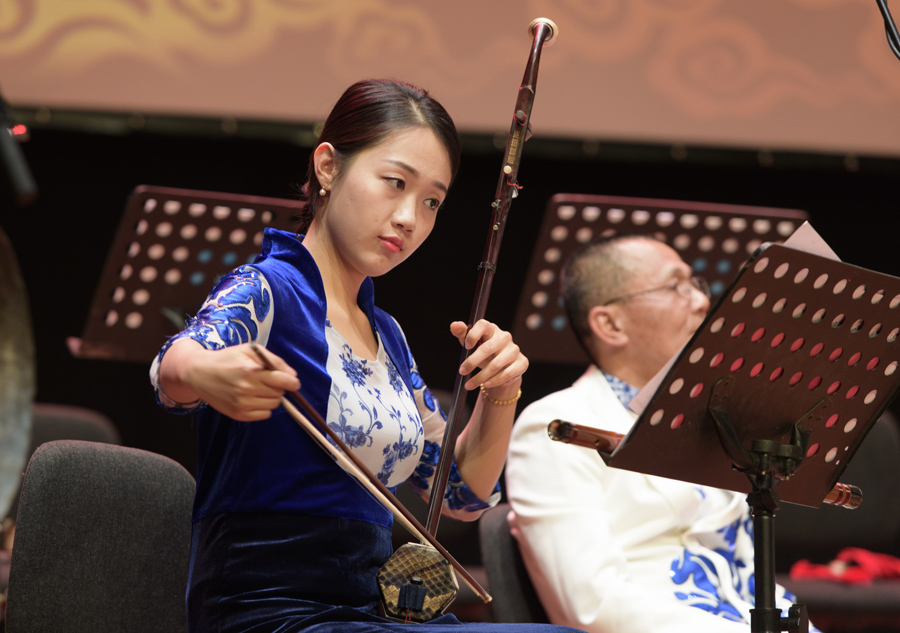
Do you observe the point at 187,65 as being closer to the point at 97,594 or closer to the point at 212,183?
the point at 212,183

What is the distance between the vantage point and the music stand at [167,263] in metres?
2.62

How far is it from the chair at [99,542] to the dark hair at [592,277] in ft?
4.29

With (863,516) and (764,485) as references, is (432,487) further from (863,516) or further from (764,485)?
(863,516)

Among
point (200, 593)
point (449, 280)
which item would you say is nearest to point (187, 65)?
point (449, 280)

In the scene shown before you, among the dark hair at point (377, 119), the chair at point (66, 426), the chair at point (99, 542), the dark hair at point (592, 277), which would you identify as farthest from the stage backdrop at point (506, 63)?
the chair at point (99, 542)

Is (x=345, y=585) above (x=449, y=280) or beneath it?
above

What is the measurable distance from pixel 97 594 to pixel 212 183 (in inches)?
104

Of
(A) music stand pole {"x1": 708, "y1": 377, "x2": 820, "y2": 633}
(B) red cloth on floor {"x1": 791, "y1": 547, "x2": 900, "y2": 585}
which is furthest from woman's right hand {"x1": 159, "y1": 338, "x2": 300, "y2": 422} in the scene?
(B) red cloth on floor {"x1": 791, "y1": 547, "x2": 900, "y2": 585}

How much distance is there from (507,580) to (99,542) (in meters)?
0.93

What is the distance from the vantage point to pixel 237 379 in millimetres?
1079

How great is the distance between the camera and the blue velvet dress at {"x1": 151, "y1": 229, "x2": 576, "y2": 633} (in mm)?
1317

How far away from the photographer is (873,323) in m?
1.49

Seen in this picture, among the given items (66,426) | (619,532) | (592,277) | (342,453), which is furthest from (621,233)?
(66,426)

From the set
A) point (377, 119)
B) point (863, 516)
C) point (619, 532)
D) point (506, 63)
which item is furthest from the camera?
point (506, 63)
